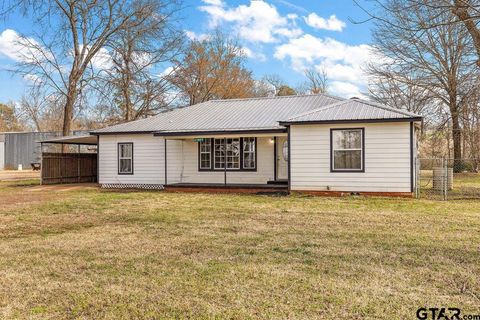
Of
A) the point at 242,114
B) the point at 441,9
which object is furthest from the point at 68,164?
the point at 441,9

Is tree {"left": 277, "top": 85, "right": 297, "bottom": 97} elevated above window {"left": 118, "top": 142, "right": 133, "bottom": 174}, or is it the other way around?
tree {"left": 277, "top": 85, "right": 297, "bottom": 97}

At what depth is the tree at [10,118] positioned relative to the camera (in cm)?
5272

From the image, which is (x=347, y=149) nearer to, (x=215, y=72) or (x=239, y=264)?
(x=239, y=264)

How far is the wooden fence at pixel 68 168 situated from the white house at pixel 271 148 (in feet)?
10.7

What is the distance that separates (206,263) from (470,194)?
11668mm

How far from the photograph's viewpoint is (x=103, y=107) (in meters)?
29.4

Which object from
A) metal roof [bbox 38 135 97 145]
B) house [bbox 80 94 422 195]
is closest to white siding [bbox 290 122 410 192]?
house [bbox 80 94 422 195]

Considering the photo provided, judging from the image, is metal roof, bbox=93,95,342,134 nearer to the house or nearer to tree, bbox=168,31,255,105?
the house

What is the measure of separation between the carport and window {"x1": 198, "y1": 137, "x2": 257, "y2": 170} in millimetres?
5346

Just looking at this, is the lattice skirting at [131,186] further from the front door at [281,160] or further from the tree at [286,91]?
the tree at [286,91]

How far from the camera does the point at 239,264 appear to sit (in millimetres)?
5062

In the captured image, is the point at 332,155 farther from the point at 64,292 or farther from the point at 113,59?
the point at 113,59

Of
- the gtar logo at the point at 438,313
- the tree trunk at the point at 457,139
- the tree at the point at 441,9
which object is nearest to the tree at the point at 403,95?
the tree trunk at the point at 457,139

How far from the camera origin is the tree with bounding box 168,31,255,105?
36250 millimetres
